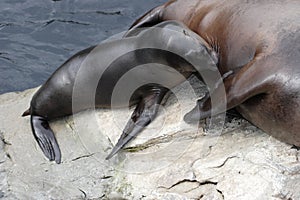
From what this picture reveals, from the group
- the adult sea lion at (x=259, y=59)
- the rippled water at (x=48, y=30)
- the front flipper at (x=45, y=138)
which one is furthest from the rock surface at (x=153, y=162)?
the rippled water at (x=48, y=30)

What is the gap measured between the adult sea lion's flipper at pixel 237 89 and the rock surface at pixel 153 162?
224 mm

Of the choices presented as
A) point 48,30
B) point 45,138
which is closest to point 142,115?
point 45,138

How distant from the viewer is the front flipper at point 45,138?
5023 millimetres

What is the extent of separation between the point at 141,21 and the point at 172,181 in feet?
5.90

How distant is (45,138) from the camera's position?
519 centimetres

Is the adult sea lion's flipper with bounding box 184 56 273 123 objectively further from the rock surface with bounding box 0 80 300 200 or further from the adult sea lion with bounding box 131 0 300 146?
the rock surface with bounding box 0 80 300 200

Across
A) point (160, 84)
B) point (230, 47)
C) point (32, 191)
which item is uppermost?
point (230, 47)

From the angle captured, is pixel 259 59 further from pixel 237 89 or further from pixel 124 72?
pixel 124 72

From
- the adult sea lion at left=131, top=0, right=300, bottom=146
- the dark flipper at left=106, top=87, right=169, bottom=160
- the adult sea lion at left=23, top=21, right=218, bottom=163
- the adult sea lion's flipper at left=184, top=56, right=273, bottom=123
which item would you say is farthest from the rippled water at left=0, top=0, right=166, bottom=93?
the adult sea lion's flipper at left=184, top=56, right=273, bottom=123

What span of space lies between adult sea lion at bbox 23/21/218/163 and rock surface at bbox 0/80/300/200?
0.08 meters

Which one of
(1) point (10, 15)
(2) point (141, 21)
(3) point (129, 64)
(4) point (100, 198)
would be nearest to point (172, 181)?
(4) point (100, 198)

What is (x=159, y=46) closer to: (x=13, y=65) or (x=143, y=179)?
(x=143, y=179)

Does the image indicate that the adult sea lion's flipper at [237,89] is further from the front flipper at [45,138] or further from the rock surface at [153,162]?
the front flipper at [45,138]

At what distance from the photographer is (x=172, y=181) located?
4.45 m
